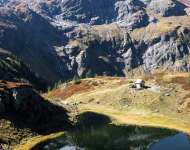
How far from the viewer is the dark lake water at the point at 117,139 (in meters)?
96.8

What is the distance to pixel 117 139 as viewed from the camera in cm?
10625

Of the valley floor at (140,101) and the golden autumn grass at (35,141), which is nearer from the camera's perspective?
the golden autumn grass at (35,141)

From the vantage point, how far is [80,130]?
4616 inches

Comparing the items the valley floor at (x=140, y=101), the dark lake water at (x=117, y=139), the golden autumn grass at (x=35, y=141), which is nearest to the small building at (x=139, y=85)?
the valley floor at (x=140, y=101)

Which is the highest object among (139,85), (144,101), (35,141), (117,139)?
(35,141)

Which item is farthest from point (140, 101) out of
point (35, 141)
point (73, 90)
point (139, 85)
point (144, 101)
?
point (35, 141)

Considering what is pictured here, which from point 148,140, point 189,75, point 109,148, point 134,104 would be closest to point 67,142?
point 109,148

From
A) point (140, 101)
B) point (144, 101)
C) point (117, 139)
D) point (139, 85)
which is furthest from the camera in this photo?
point (139, 85)

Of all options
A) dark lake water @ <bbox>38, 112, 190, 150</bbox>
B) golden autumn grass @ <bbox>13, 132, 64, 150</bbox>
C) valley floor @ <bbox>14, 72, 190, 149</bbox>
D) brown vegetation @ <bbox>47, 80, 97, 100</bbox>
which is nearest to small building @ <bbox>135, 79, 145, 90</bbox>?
valley floor @ <bbox>14, 72, 190, 149</bbox>

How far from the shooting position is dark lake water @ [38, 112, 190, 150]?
96750 millimetres

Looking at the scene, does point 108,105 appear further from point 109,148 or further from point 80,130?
point 109,148

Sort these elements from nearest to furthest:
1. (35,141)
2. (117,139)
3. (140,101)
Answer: (35,141), (117,139), (140,101)

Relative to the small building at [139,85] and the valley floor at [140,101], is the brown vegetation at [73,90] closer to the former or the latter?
the valley floor at [140,101]

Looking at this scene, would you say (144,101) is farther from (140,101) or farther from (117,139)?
(117,139)
